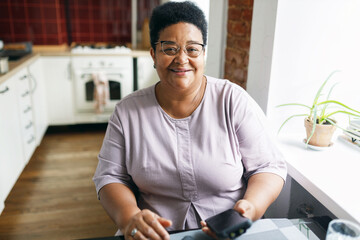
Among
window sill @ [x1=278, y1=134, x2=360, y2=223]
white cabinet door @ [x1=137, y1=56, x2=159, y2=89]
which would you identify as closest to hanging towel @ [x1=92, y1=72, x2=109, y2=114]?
white cabinet door @ [x1=137, y1=56, x2=159, y2=89]

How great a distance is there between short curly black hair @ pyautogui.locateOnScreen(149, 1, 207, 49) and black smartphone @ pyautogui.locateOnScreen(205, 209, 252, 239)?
604 millimetres

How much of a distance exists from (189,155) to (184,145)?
0.04 metres

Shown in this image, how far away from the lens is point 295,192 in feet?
4.87

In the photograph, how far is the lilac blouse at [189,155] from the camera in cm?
112

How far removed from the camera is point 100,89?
3.53 m

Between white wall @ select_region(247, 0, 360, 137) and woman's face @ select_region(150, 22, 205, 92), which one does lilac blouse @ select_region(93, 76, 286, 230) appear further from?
white wall @ select_region(247, 0, 360, 137)

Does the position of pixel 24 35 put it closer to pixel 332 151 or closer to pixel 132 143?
pixel 132 143

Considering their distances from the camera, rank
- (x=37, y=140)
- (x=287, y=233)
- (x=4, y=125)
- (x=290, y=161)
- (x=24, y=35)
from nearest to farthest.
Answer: (x=287, y=233), (x=290, y=161), (x=4, y=125), (x=37, y=140), (x=24, y=35)

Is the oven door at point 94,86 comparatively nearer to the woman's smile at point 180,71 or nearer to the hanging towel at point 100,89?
the hanging towel at point 100,89

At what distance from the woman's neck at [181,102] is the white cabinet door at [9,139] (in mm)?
1510

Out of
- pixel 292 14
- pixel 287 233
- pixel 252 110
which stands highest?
pixel 292 14

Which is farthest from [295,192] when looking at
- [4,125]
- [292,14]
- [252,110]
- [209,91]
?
[4,125]

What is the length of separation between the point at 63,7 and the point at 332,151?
11.4 ft

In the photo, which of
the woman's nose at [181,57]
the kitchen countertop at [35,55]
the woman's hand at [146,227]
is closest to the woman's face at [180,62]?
the woman's nose at [181,57]
